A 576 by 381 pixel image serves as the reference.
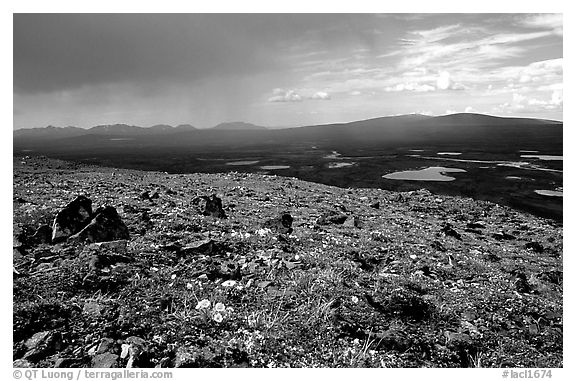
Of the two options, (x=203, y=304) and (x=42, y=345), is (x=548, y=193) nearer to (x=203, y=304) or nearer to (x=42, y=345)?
(x=203, y=304)

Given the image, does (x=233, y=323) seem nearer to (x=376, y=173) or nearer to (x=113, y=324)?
(x=113, y=324)

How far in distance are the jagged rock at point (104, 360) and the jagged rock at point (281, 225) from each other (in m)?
6.16

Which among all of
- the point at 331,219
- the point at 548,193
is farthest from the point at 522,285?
the point at 548,193

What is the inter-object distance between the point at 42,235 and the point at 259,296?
5.37 meters

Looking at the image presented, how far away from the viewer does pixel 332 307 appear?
6.51 metres

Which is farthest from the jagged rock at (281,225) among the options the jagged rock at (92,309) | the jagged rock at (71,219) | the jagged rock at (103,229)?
the jagged rock at (92,309)

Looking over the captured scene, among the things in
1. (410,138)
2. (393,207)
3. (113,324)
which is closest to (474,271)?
(113,324)

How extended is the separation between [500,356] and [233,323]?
4.38 metres

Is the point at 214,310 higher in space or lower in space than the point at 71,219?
lower

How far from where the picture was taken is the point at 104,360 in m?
5.21

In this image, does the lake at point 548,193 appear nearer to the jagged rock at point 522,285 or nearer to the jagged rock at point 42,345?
the jagged rock at point 522,285

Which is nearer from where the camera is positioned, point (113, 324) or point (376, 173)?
point (113, 324)
